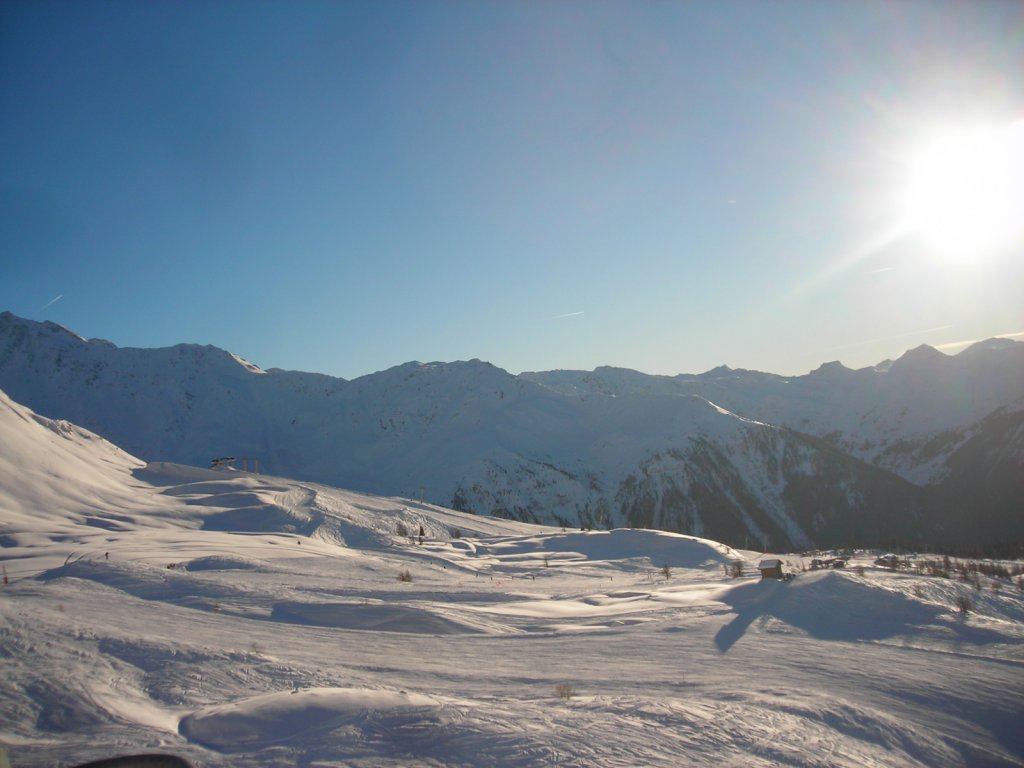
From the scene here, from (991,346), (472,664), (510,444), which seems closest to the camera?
(472,664)

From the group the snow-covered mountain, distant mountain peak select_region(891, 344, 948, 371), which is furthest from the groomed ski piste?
distant mountain peak select_region(891, 344, 948, 371)

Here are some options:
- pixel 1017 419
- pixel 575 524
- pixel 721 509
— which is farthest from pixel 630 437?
pixel 1017 419

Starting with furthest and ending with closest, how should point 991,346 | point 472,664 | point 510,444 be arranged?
point 991,346 → point 510,444 → point 472,664

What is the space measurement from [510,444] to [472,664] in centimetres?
9771

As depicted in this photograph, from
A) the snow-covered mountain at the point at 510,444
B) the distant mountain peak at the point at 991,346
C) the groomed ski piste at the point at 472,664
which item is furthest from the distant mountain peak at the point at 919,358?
the groomed ski piste at the point at 472,664

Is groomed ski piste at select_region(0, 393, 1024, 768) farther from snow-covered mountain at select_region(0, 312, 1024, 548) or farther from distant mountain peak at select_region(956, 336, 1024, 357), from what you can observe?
distant mountain peak at select_region(956, 336, 1024, 357)

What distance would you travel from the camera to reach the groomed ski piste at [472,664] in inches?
206

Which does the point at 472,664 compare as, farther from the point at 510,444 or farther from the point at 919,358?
the point at 919,358

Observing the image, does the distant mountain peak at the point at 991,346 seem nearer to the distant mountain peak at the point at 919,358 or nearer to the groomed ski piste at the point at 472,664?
the distant mountain peak at the point at 919,358

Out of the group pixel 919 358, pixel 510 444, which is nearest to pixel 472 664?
pixel 510 444

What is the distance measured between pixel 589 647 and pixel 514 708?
3.21 m

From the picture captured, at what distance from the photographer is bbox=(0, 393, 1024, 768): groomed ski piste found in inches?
206

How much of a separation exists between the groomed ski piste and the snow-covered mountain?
74063 mm

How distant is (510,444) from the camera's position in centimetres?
10544
